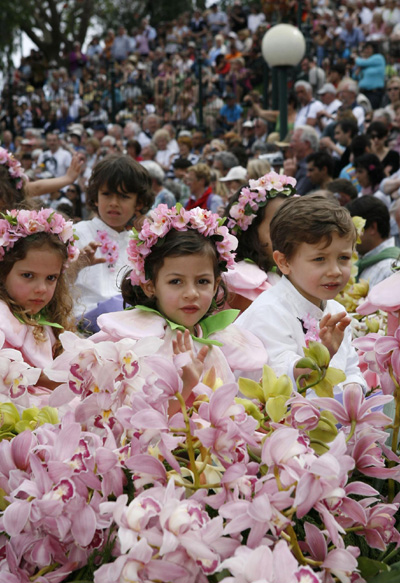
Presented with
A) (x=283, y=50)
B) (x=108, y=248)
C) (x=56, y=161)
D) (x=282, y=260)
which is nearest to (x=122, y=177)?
(x=108, y=248)

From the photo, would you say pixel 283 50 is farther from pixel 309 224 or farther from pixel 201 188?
pixel 309 224

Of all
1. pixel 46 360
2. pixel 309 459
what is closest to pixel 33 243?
pixel 46 360

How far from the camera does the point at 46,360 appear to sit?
121 inches

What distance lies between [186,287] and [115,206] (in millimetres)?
2249

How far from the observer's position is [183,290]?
107 inches

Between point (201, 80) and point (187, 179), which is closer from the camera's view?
point (187, 179)

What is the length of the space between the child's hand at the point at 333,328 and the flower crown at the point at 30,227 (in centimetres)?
159

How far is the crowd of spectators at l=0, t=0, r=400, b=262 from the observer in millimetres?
8367

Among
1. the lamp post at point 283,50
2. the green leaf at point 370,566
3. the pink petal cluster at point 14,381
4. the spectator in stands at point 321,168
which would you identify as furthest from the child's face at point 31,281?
the lamp post at point 283,50

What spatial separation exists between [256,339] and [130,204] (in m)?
2.27

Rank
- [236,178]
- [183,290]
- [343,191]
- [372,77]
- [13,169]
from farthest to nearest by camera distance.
→ 1. [372,77]
2. [236,178]
3. [343,191]
4. [13,169]
5. [183,290]

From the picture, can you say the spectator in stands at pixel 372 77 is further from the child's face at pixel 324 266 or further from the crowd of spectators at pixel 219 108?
the child's face at pixel 324 266

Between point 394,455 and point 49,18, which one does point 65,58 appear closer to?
point 49,18

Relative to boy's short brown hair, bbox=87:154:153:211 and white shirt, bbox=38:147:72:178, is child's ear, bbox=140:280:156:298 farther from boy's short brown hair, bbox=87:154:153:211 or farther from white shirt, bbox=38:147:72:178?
white shirt, bbox=38:147:72:178
